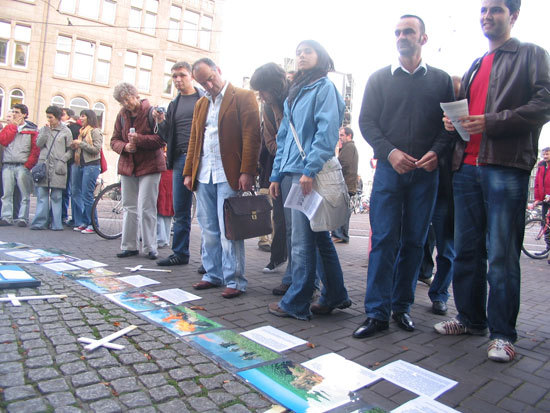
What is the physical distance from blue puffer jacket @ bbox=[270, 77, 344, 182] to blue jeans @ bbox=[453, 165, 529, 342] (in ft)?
3.09

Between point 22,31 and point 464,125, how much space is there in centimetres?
2821

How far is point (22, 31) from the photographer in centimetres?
2447

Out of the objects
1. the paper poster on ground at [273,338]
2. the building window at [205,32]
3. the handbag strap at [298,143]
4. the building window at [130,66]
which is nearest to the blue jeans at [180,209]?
the handbag strap at [298,143]

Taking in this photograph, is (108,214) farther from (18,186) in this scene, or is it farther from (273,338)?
(273,338)

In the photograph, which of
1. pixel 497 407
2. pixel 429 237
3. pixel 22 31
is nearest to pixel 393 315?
pixel 497 407

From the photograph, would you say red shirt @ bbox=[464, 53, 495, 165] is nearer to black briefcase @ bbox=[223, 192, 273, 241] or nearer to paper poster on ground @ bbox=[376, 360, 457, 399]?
paper poster on ground @ bbox=[376, 360, 457, 399]

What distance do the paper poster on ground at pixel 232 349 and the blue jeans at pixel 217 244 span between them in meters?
1.10

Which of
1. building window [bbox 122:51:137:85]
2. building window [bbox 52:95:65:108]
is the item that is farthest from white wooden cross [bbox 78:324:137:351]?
building window [bbox 122:51:137:85]

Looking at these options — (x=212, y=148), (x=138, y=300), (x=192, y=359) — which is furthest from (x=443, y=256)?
(x=138, y=300)

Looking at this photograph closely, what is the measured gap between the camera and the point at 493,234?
9.01 feet

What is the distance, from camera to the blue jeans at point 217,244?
154 inches

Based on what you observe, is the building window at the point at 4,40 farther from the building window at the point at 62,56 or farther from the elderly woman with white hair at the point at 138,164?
the elderly woman with white hair at the point at 138,164

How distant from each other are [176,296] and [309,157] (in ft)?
5.33

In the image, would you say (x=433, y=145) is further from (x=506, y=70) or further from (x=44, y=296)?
(x=44, y=296)
